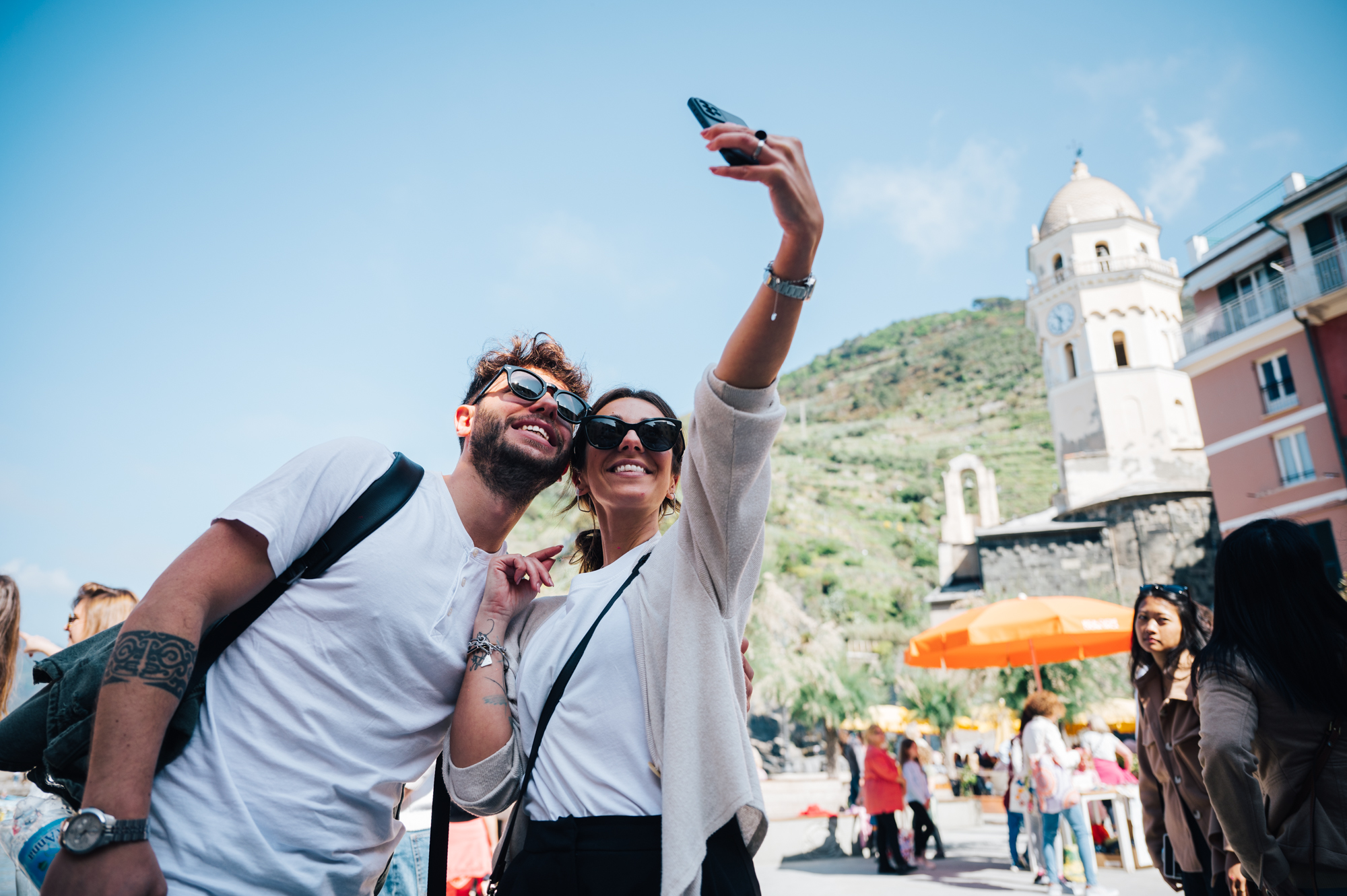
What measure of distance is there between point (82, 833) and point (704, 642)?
3.70 feet

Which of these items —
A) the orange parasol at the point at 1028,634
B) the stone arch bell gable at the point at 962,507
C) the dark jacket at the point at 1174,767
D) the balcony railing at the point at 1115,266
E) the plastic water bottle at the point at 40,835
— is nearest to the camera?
the plastic water bottle at the point at 40,835

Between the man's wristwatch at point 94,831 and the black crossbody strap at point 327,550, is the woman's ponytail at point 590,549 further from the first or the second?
the man's wristwatch at point 94,831

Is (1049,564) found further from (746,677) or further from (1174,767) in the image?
(746,677)

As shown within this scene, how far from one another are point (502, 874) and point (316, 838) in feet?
1.48

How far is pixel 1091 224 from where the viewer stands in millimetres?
35188

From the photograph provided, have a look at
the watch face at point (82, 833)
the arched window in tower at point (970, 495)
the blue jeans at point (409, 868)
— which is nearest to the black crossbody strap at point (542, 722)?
the watch face at point (82, 833)

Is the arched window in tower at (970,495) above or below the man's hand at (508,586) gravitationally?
above

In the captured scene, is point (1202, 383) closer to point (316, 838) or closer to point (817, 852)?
point (817, 852)

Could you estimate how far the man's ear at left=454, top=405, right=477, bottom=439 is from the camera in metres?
2.46

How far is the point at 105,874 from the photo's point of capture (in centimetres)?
137

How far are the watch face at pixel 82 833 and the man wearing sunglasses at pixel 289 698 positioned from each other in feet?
0.07

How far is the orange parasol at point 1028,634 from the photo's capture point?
28.2 ft

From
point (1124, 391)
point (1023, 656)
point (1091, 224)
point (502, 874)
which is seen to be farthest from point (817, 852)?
point (1091, 224)

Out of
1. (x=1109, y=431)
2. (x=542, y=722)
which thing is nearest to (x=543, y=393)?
(x=542, y=722)
